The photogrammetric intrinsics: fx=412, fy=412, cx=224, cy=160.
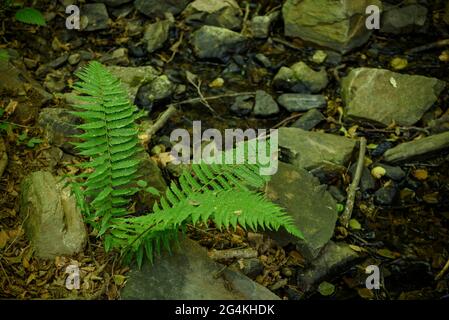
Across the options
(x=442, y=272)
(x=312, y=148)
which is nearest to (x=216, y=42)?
(x=312, y=148)

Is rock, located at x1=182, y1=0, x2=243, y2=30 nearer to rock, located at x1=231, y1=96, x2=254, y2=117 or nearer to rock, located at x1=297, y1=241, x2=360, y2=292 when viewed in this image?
rock, located at x1=231, y1=96, x2=254, y2=117

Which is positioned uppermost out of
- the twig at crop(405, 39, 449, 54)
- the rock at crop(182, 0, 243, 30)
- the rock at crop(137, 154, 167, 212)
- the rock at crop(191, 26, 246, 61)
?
the rock at crop(182, 0, 243, 30)

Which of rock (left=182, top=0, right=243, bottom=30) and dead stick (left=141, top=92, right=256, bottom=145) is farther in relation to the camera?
rock (left=182, top=0, right=243, bottom=30)

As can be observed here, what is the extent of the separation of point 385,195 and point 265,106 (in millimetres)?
1675

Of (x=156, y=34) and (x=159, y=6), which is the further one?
(x=159, y=6)

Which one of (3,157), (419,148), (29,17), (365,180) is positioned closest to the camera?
(3,157)

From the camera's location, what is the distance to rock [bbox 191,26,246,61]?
5.34 metres

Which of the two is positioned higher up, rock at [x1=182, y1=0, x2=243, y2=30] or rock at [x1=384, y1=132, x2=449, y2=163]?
rock at [x1=182, y1=0, x2=243, y2=30]

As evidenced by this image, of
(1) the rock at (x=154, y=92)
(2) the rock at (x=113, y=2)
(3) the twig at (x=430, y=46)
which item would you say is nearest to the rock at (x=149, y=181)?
(1) the rock at (x=154, y=92)

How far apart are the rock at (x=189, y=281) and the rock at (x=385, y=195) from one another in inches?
67.1

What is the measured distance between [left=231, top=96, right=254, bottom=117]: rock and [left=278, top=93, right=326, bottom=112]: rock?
14.3 inches

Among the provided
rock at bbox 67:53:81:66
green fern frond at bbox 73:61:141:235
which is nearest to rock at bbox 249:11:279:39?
rock at bbox 67:53:81:66

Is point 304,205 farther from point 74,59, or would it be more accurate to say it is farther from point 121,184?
point 74,59

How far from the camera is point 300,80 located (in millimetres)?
5129
